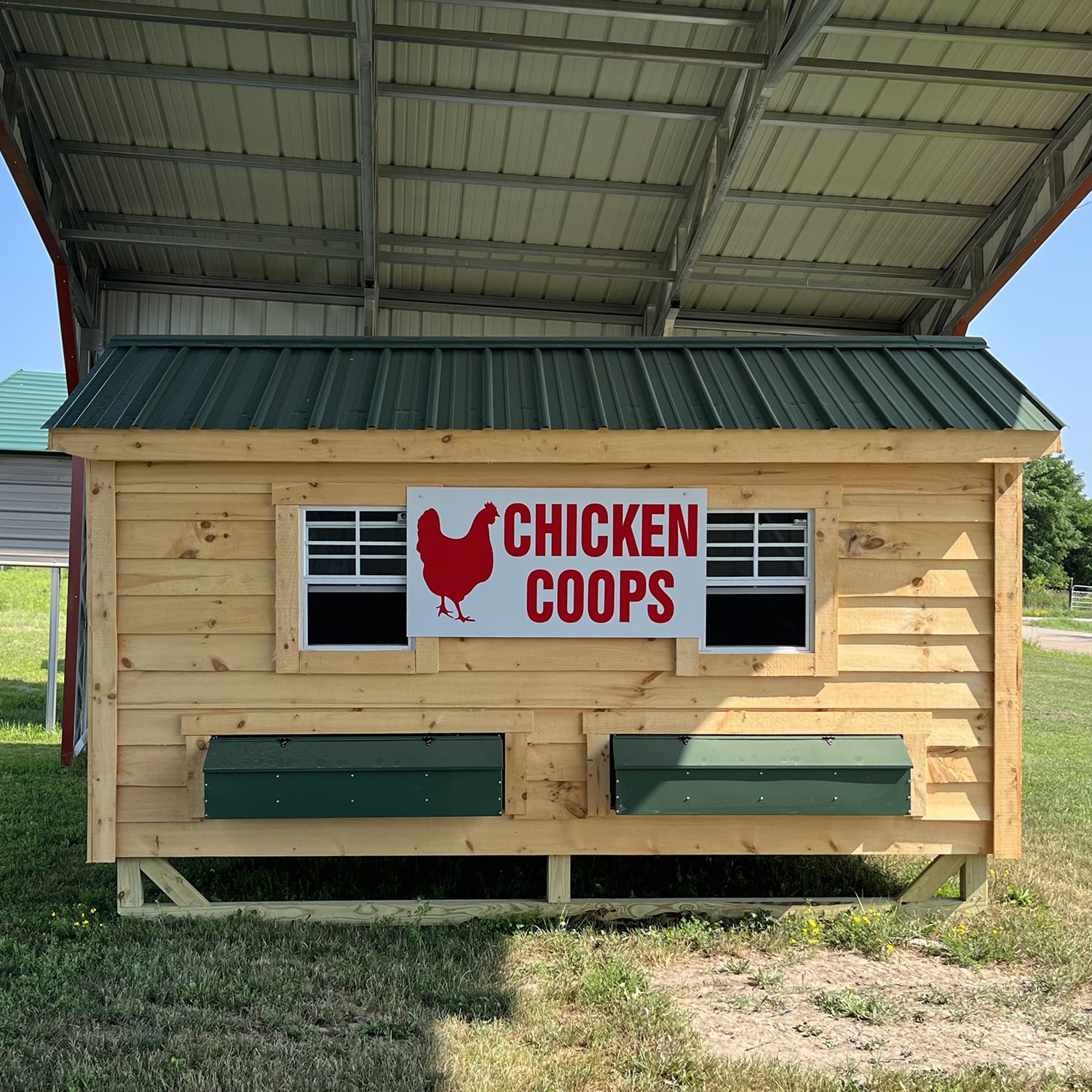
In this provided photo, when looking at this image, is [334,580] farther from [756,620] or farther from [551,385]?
[756,620]

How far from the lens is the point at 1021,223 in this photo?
9453mm

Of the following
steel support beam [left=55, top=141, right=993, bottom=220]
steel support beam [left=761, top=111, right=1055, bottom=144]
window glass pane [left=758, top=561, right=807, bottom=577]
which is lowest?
window glass pane [left=758, top=561, right=807, bottom=577]

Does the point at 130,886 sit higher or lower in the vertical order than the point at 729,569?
lower

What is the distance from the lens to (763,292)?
11047mm

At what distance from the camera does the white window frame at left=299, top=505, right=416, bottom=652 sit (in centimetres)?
573

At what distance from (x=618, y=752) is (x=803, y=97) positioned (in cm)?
621

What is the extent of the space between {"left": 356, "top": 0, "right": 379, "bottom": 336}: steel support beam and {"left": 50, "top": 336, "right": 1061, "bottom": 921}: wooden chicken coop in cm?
317

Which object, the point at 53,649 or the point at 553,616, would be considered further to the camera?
the point at 53,649

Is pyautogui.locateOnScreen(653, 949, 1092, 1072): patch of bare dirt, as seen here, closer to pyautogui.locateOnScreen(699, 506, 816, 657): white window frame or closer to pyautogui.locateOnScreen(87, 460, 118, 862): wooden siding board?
pyautogui.locateOnScreen(699, 506, 816, 657): white window frame

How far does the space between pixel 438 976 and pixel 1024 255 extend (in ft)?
27.7

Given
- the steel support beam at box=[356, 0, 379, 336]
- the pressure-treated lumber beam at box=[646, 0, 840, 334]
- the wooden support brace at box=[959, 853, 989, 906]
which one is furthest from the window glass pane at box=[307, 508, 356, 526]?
the pressure-treated lumber beam at box=[646, 0, 840, 334]

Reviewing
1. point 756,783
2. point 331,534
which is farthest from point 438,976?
point 331,534

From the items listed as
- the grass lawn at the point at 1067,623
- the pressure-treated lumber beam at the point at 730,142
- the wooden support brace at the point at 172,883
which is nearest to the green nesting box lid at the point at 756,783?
the wooden support brace at the point at 172,883

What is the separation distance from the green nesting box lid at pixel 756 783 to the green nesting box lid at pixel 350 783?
30.7 inches
